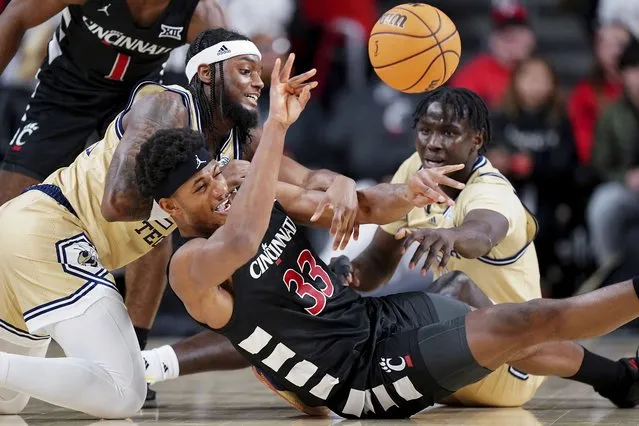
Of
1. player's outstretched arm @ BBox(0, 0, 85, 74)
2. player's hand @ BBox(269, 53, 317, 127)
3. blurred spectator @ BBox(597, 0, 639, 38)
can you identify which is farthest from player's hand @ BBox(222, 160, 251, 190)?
blurred spectator @ BBox(597, 0, 639, 38)

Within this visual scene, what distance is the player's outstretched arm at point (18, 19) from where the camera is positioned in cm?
607

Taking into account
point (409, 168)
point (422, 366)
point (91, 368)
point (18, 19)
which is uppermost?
point (18, 19)

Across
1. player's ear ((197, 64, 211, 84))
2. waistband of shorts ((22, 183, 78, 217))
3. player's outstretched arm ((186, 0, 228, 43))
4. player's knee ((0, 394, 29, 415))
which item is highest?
player's outstretched arm ((186, 0, 228, 43))

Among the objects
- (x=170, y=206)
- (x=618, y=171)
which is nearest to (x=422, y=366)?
(x=170, y=206)

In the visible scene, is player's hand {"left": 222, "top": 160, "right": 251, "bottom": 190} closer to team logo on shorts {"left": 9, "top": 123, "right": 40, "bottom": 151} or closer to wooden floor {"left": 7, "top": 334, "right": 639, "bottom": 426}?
wooden floor {"left": 7, "top": 334, "right": 639, "bottom": 426}

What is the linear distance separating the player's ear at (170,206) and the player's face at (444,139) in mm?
1766

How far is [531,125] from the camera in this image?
11.0 m

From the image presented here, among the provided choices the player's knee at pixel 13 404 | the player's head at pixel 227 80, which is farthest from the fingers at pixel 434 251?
the player's knee at pixel 13 404

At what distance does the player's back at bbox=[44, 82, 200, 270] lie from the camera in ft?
18.1

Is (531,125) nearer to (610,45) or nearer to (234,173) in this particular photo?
(610,45)

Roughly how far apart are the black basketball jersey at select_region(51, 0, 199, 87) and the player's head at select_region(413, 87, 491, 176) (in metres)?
1.48

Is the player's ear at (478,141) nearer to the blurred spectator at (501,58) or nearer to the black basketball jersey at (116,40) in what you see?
the black basketball jersey at (116,40)

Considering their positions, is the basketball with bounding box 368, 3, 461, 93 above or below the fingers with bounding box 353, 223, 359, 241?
above

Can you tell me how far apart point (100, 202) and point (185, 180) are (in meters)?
0.83
